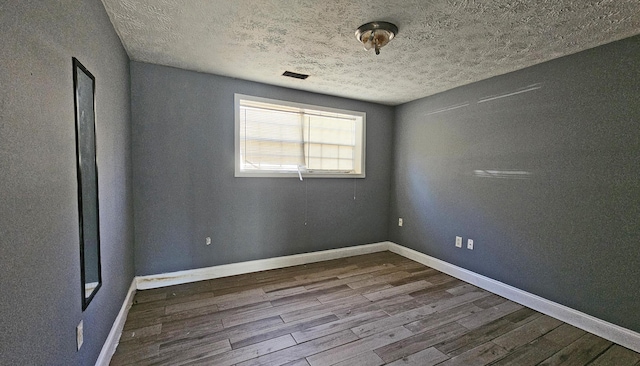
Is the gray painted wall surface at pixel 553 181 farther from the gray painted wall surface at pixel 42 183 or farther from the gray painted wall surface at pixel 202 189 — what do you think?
the gray painted wall surface at pixel 42 183

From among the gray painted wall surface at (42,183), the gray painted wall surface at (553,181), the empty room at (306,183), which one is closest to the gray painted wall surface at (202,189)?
the empty room at (306,183)

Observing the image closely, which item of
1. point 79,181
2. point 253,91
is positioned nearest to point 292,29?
point 253,91

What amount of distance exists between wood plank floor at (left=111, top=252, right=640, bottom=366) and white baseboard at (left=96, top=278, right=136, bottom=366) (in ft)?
0.15

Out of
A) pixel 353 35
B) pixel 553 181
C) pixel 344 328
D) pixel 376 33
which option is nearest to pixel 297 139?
pixel 353 35

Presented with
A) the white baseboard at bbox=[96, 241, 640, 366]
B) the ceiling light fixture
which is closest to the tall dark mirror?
the white baseboard at bbox=[96, 241, 640, 366]

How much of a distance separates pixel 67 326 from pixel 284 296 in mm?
1814

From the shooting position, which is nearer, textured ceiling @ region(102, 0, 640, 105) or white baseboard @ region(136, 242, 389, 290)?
textured ceiling @ region(102, 0, 640, 105)

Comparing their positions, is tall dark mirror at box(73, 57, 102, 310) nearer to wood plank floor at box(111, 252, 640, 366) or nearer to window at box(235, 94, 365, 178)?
wood plank floor at box(111, 252, 640, 366)

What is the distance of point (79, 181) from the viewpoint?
4.54 feet

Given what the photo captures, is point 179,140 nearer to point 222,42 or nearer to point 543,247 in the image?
point 222,42

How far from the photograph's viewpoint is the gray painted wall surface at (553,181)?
2094 millimetres

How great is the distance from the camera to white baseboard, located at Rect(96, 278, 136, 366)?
169 centimetres

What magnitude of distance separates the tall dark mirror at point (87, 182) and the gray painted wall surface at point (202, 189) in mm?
1229

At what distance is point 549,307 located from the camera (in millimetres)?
2490
